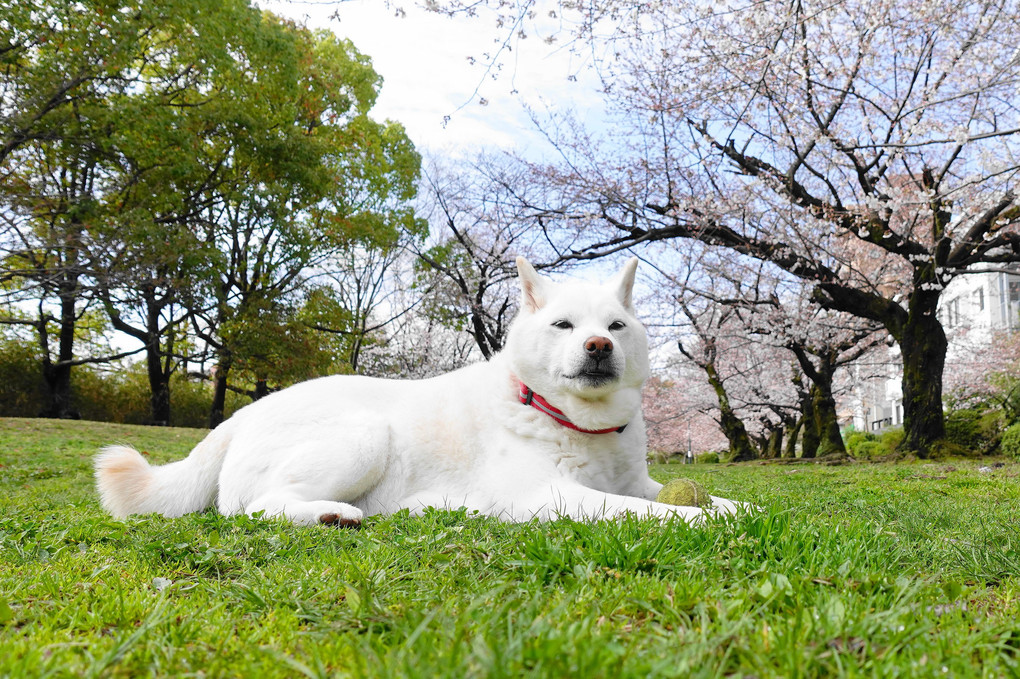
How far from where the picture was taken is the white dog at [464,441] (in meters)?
3.85

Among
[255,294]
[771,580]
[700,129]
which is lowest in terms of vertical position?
[771,580]

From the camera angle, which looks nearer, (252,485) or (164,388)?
(252,485)

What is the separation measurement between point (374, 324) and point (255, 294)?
7.34m

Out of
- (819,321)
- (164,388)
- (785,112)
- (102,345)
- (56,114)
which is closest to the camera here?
(785,112)

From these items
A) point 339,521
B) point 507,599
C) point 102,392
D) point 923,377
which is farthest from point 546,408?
point 102,392

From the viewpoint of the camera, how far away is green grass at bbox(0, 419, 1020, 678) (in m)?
1.45

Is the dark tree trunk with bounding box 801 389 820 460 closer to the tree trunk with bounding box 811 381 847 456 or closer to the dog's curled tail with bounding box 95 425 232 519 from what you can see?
the tree trunk with bounding box 811 381 847 456

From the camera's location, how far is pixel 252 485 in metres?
4.09

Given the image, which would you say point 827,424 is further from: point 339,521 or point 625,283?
point 339,521

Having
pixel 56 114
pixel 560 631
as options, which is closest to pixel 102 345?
pixel 56 114

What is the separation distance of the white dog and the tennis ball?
171 mm

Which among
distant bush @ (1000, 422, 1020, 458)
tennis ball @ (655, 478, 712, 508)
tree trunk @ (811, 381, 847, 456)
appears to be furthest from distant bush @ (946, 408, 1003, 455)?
tennis ball @ (655, 478, 712, 508)

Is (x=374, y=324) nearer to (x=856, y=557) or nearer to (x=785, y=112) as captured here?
(x=785, y=112)

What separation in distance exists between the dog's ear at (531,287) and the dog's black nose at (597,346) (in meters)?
0.62
